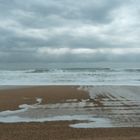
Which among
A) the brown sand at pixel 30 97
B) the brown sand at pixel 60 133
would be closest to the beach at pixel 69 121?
the brown sand at pixel 60 133

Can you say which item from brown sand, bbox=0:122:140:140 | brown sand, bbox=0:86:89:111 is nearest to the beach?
brown sand, bbox=0:122:140:140

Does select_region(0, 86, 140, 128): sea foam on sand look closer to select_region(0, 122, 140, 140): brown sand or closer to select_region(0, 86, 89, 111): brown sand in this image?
select_region(0, 122, 140, 140): brown sand

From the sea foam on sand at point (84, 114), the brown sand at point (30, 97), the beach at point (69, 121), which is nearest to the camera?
the beach at point (69, 121)

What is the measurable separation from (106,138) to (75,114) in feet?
12.9

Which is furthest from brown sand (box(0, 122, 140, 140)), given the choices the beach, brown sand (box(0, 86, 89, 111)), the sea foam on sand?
brown sand (box(0, 86, 89, 111))

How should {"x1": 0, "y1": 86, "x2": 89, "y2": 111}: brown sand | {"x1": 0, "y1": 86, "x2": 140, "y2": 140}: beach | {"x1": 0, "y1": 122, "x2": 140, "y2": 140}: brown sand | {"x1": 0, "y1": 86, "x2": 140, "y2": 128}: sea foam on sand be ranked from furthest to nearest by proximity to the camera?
{"x1": 0, "y1": 86, "x2": 89, "y2": 111}: brown sand
{"x1": 0, "y1": 86, "x2": 140, "y2": 128}: sea foam on sand
{"x1": 0, "y1": 86, "x2": 140, "y2": 140}: beach
{"x1": 0, "y1": 122, "x2": 140, "y2": 140}: brown sand

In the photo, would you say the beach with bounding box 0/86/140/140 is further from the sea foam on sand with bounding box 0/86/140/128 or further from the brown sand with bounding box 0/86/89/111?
the brown sand with bounding box 0/86/89/111

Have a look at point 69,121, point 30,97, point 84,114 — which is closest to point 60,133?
point 69,121

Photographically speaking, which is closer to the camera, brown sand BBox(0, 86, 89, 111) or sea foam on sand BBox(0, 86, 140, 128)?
sea foam on sand BBox(0, 86, 140, 128)

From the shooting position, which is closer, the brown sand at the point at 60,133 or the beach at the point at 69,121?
the brown sand at the point at 60,133

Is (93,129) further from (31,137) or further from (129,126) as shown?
(31,137)

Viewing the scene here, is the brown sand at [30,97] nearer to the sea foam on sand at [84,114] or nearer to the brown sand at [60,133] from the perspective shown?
the sea foam on sand at [84,114]

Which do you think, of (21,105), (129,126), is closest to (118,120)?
(129,126)

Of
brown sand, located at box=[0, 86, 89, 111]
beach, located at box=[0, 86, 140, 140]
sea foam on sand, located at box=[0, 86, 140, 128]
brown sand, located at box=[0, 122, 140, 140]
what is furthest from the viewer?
brown sand, located at box=[0, 86, 89, 111]
